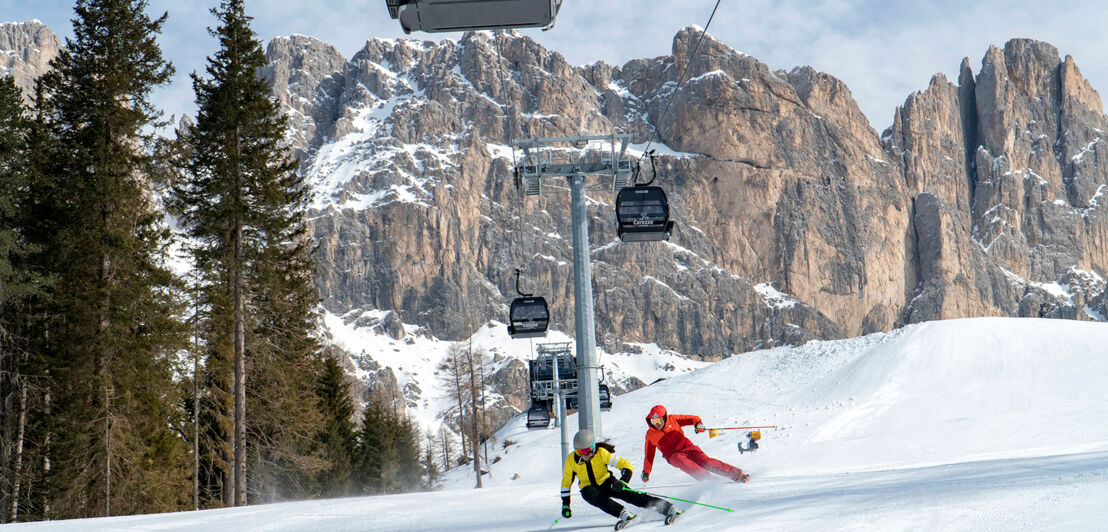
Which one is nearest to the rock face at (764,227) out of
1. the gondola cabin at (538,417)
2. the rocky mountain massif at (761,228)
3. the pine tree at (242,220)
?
the rocky mountain massif at (761,228)

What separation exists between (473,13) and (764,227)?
185120 mm

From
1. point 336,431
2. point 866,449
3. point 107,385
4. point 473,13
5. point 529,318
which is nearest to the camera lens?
point 473,13

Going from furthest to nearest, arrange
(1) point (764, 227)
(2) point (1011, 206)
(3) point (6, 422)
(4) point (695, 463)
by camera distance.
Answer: (2) point (1011, 206) < (1) point (764, 227) < (3) point (6, 422) < (4) point (695, 463)

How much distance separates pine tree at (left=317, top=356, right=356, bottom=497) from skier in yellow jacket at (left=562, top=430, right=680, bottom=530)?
26.9 meters

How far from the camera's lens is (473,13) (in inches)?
238

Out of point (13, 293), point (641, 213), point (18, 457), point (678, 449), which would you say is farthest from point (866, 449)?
point (13, 293)

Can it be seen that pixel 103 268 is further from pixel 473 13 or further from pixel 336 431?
pixel 336 431

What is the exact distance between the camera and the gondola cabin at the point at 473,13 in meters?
5.89

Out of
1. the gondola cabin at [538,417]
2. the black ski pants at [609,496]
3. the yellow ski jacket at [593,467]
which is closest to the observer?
the black ski pants at [609,496]

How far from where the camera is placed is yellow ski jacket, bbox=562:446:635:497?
7.73 meters

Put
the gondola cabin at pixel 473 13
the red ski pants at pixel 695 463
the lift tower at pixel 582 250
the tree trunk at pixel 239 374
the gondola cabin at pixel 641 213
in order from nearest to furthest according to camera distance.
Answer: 1. the gondola cabin at pixel 473 13
2. the red ski pants at pixel 695 463
3. the lift tower at pixel 582 250
4. the gondola cabin at pixel 641 213
5. the tree trunk at pixel 239 374

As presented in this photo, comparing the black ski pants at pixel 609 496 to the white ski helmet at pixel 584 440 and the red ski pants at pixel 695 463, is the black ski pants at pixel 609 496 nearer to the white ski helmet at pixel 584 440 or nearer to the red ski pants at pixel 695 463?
the white ski helmet at pixel 584 440

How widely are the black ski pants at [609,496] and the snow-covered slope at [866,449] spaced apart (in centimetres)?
20

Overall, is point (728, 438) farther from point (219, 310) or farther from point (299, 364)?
point (219, 310)
